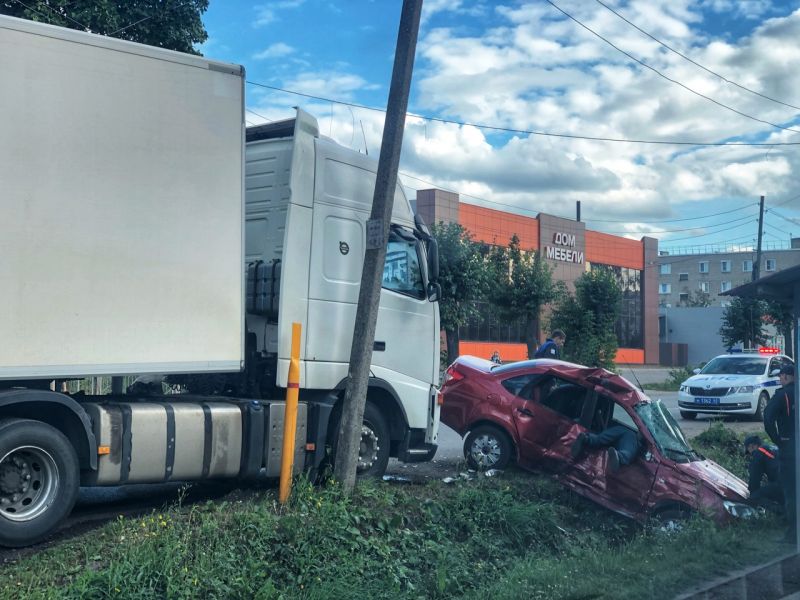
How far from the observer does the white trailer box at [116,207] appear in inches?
242

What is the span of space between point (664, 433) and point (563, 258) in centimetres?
4895

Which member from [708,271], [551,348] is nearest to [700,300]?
[708,271]

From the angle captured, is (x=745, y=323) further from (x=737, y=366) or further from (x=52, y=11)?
(x=52, y=11)

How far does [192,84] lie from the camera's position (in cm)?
709

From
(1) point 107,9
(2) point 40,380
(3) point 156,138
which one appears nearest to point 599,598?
(2) point 40,380

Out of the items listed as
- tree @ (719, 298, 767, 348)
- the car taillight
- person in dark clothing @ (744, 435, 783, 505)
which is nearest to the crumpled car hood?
person in dark clothing @ (744, 435, 783, 505)

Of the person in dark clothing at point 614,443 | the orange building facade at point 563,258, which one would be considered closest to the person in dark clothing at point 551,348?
the person in dark clothing at point 614,443

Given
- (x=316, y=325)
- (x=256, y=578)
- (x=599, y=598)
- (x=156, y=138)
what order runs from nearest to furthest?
(x=256, y=578)
(x=599, y=598)
(x=156, y=138)
(x=316, y=325)

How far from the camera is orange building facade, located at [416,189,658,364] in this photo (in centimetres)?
4722

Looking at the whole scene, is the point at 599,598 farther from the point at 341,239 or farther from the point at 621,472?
the point at 341,239

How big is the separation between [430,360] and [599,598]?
3.73 m

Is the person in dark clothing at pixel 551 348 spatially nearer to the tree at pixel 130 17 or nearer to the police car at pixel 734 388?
the tree at pixel 130 17

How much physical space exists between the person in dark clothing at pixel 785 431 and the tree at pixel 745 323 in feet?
111

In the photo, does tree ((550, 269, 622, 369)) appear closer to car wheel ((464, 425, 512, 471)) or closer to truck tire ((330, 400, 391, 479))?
car wheel ((464, 425, 512, 471))
